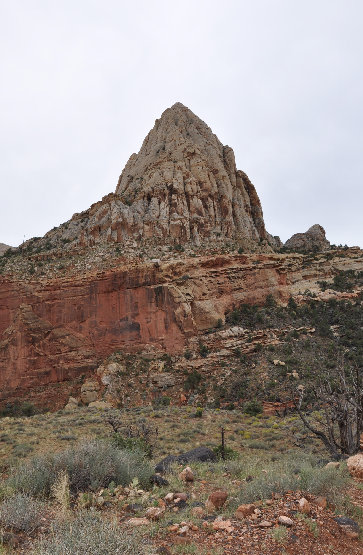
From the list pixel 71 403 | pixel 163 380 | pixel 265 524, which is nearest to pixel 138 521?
pixel 265 524

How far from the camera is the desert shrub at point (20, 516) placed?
536 cm

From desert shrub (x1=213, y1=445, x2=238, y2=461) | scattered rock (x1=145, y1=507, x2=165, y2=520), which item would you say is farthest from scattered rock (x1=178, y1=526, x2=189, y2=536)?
desert shrub (x1=213, y1=445, x2=238, y2=461)

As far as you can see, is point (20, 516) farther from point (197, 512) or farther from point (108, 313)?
point (108, 313)

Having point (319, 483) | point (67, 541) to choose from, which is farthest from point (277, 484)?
point (67, 541)

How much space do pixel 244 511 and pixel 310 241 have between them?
6065 cm

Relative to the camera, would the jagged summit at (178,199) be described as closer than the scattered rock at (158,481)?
No

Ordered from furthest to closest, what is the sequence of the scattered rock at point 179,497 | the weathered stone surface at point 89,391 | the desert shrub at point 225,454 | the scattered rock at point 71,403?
1. the weathered stone surface at point 89,391
2. the scattered rock at point 71,403
3. the desert shrub at point 225,454
4. the scattered rock at point 179,497

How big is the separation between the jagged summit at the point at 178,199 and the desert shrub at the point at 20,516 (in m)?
36.9

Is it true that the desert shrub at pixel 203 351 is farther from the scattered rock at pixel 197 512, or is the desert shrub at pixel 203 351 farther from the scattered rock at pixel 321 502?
the scattered rock at pixel 321 502

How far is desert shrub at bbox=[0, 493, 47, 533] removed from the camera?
5.36 metres

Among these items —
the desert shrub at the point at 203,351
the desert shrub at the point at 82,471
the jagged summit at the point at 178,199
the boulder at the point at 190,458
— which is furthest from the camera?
the jagged summit at the point at 178,199

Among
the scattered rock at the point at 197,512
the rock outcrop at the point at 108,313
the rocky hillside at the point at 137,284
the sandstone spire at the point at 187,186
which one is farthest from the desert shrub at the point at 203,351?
the scattered rock at the point at 197,512

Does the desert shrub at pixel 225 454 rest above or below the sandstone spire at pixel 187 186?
below

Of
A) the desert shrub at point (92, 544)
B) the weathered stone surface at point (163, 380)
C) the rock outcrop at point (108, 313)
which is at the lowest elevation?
the weathered stone surface at point (163, 380)
